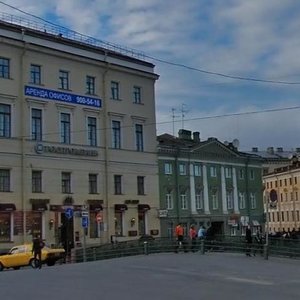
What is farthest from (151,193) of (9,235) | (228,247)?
(228,247)

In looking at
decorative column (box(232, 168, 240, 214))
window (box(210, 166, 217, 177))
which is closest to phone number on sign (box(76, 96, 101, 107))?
A: window (box(210, 166, 217, 177))

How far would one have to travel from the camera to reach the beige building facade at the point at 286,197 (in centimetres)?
11394

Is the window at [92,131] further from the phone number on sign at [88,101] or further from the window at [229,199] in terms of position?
the window at [229,199]

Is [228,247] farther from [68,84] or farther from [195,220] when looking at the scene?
[195,220]

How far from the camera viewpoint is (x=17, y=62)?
51.8m

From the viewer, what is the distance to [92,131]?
57.8 meters

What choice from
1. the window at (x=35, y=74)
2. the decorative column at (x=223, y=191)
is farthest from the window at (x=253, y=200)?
the window at (x=35, y=74)

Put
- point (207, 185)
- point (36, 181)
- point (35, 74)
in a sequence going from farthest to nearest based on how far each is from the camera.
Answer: point (207, 185)
point (35, 74)
point (36, 181)

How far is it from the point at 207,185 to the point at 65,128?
23786mm

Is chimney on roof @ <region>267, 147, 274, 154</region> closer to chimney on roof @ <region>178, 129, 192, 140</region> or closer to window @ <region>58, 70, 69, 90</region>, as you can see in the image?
chimney on roof @ <region>178, 129, 192, 140</region>

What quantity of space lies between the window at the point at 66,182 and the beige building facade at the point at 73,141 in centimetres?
10

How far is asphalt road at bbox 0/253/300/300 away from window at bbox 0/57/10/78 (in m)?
26.7

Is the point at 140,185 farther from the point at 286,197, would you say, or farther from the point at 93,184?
the point at 286,197

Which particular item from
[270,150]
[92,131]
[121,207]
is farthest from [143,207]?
[270,150]
